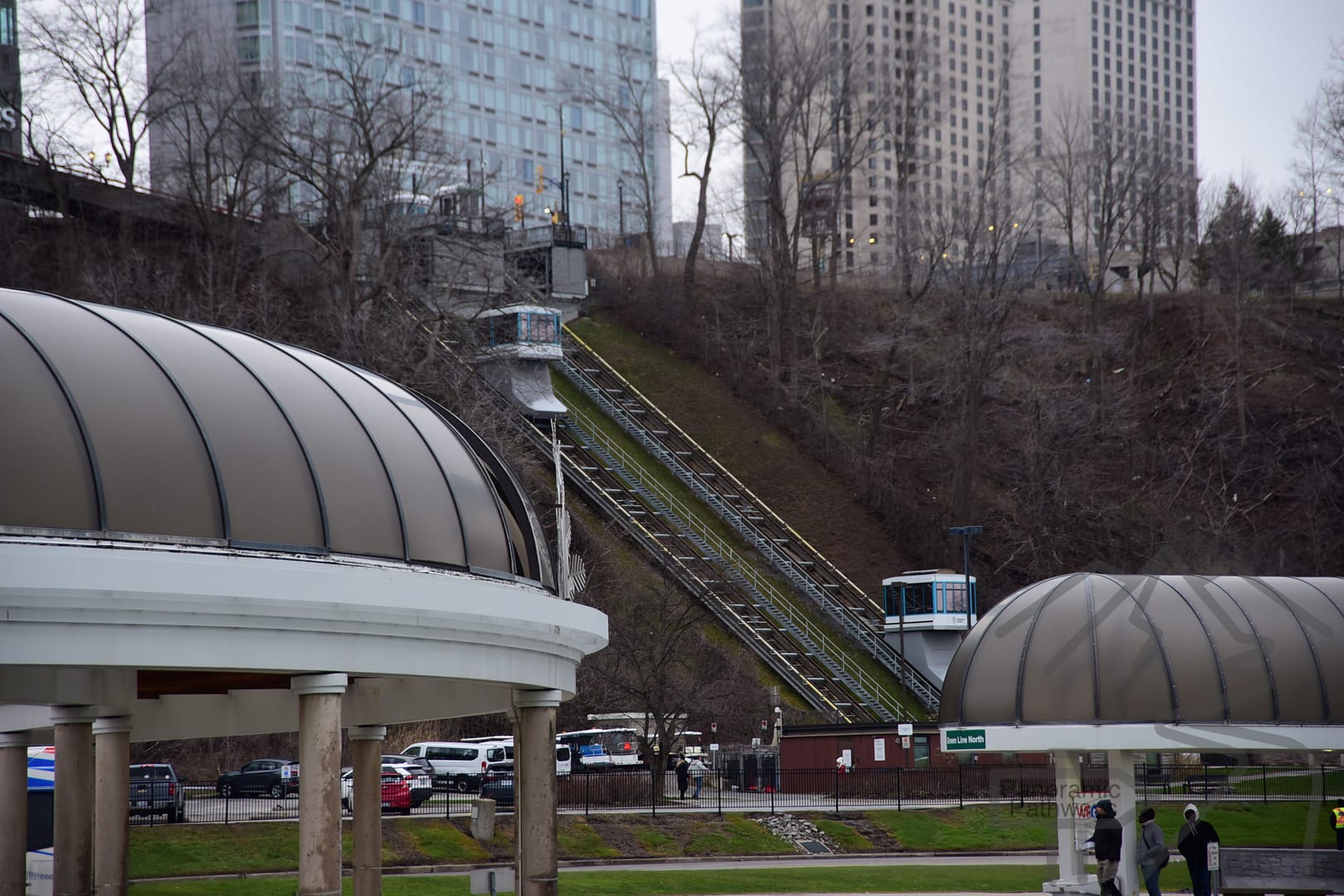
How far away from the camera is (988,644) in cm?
2833

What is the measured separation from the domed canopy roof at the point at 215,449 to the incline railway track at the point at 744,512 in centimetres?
4430

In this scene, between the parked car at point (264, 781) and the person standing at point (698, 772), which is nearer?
the parked car at point (264, 781)

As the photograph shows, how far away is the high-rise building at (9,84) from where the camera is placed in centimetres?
7088

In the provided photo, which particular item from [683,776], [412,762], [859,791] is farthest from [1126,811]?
[412,762]

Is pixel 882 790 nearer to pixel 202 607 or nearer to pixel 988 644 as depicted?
pixel 988 644

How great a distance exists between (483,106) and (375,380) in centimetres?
11670

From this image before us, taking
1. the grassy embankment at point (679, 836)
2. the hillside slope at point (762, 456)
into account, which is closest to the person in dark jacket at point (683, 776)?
the grassy embankment at point (679, 836)

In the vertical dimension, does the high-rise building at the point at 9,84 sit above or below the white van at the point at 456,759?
above

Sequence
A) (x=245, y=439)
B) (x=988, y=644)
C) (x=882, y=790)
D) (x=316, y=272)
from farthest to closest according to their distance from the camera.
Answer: (x=316, y=272) → (x=882, y=790) → (x=988, y=644) → (x=245, y=439)

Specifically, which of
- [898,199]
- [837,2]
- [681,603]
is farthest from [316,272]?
[837,2]

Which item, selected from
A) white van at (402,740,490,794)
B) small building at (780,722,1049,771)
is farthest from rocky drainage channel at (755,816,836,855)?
white van at (402,740,490,794)

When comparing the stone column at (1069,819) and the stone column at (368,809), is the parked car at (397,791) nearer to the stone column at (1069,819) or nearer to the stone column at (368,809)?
the stone column at (1069,819)

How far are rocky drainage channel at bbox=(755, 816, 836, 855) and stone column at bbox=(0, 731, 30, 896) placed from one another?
23623mm

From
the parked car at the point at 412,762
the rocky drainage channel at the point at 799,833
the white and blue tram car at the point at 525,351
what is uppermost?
the white and blue tram car at the point at 525,351
